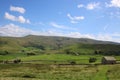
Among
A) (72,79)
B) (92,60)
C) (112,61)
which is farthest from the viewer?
(92,60)

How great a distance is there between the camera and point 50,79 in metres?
64.9

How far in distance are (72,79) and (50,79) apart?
599 centimetres

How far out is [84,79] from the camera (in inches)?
2522

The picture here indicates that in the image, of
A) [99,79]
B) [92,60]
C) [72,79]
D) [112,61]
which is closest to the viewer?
[99,79]

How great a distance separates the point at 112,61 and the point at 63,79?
74009 mm

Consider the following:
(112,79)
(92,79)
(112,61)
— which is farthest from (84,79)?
(112,61)

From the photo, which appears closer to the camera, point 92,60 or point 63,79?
point 63,79

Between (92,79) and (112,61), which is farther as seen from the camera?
(112,61)

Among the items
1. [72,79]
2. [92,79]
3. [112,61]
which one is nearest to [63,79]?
[72,79]

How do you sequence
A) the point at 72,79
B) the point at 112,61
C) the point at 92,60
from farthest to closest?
1. the point at 92,60
2. the point at 112,61
3. the point at 72,79

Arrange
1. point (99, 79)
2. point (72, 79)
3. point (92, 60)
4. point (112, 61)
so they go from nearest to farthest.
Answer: point (99, 79)
point (72, 79)
point (112, 61)
point (92, 60)

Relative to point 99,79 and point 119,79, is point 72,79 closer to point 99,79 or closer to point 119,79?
point 99,79

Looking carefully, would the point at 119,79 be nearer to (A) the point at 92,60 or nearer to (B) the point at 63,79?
(B) the point at 63,79

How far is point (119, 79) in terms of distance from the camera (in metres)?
61.2
